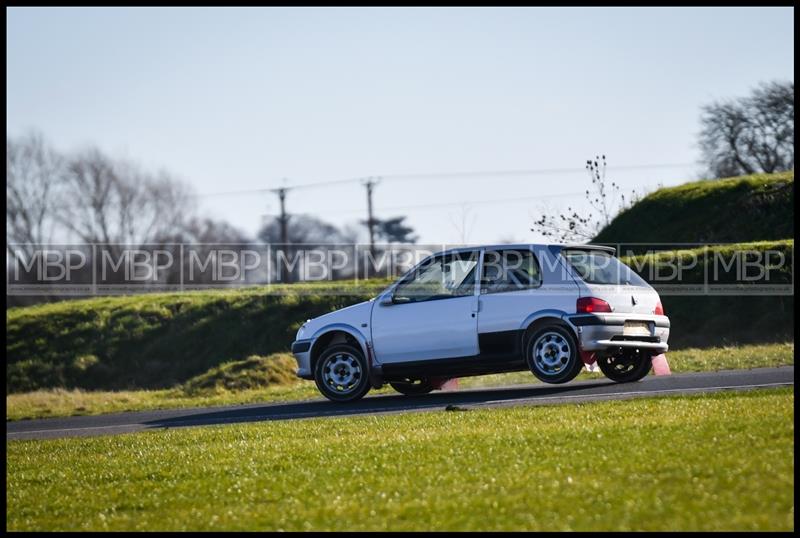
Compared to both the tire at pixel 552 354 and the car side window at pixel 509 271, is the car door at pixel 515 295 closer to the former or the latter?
the car side window at pixel 509 271

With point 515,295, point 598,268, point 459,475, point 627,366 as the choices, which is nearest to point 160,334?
point 627,366

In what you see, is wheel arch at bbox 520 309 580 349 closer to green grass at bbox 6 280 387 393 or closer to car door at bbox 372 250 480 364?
car door at bbox 372 250 480 364

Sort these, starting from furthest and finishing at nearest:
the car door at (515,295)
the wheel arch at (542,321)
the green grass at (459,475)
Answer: the car door at (515,295), the wheel arch at (542,321), the green grass at (459,475)

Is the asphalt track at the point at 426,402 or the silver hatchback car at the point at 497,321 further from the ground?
the silver hatchback car at the point at 497,321

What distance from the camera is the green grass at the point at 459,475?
23.2 ft

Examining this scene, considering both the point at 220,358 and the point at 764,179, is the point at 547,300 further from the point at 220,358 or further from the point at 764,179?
the point at 764,179

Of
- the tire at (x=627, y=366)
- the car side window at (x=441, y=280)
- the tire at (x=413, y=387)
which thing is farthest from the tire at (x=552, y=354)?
Result: the tire at (x=413, y=387)

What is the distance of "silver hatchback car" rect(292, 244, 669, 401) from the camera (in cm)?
1478

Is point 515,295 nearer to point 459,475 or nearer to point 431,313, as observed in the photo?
point 431,313

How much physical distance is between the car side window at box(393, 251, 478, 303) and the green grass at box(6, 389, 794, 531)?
327cm

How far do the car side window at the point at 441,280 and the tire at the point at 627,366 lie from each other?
2.24m

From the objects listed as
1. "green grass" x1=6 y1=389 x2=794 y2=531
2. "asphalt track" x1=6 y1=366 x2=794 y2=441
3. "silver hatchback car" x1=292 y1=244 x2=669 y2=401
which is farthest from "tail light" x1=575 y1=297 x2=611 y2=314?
"green grass" x1=6 y1=389 x2=794 y2=531

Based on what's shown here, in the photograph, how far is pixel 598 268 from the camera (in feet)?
49.6

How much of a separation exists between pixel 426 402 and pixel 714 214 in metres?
23.3
